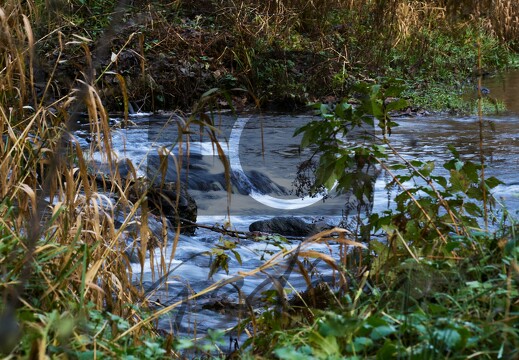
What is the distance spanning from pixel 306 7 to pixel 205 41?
2.04m

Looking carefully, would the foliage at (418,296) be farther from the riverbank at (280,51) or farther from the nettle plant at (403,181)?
the riverbank at (280,51)

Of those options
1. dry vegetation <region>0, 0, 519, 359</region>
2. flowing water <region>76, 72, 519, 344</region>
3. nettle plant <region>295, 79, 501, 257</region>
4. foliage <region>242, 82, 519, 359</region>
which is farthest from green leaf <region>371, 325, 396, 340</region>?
flowing water <region>76, 72, 519, 344</region>

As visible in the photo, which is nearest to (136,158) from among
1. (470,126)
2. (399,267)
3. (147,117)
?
(147,117)

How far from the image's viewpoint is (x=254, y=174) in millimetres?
7941

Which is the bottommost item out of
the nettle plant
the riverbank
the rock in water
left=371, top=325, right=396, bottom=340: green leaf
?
the rock in water

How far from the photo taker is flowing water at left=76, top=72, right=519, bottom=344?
4719 millimetres

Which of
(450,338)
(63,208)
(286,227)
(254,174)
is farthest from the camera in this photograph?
(254,174)

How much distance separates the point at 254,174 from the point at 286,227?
202 centimetres

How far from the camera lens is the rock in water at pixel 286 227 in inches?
233

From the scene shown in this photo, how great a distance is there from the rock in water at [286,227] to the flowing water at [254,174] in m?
0.26

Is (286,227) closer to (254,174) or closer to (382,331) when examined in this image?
(254,174)

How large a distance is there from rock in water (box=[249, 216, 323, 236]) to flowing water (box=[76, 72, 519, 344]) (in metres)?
0.26

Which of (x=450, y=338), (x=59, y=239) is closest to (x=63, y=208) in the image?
(x=59, y=239)

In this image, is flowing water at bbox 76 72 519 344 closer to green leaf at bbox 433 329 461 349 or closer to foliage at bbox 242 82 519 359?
foliage at bbox 242 82 519 359
